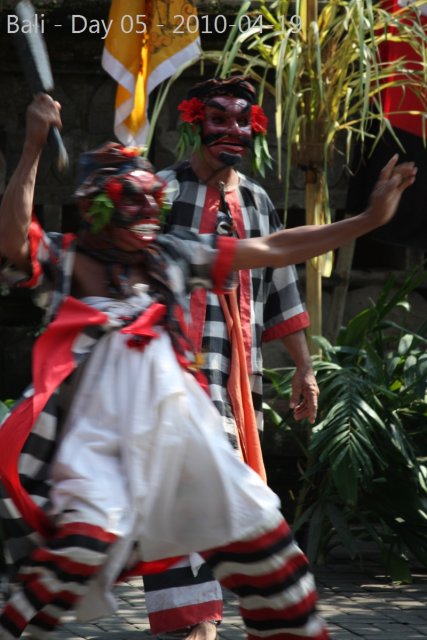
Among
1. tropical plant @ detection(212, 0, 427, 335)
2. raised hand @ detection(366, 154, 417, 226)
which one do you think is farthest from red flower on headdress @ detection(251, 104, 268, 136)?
raised hand @ detection(366, 154, 417, 226)

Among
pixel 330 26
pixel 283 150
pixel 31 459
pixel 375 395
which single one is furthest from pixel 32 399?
pixel 283 150

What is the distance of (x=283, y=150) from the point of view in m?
7.64

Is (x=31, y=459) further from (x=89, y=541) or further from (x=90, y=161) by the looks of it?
(x=90, y=161)

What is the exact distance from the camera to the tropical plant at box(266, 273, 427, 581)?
20.1 feet

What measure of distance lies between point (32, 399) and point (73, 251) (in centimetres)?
47

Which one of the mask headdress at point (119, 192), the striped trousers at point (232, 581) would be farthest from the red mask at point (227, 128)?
the striped trousers at point (232, 581)

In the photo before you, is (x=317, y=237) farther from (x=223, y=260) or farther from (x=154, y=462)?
(x=154, y=462)

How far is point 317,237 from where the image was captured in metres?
4.24

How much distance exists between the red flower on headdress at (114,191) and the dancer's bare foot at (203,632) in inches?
64.0

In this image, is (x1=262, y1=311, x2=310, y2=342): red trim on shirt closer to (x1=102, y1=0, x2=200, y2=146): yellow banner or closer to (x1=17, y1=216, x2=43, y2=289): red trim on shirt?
(x1=102, y1=0, x2=200, y2=146): yellow banner

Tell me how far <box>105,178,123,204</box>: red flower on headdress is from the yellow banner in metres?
2.47

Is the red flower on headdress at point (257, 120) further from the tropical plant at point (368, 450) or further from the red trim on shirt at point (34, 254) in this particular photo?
the red trim on shirt at point (34, 254)

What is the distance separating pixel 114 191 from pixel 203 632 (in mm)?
1669

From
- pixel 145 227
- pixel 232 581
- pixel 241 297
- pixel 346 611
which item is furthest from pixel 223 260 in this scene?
pixel 346 611
